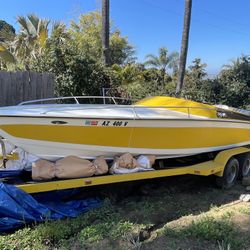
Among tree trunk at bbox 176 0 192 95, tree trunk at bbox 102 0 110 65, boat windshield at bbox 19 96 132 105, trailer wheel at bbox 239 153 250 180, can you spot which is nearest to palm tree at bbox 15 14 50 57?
tree trunk at bbox 102 0 110 65

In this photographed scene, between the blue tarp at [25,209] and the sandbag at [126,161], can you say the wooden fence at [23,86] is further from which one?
the sandbag at [126,161]

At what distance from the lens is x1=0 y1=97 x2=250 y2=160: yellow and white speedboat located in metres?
5.33

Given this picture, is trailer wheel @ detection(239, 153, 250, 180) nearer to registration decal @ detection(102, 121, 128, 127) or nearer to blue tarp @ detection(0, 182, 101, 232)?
registration decal @ detection(102, 121, 128, 127)

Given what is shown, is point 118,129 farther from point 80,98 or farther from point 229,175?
point 80,98

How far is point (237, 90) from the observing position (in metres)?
17.1

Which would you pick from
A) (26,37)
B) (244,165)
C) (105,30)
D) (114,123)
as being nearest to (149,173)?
(114,123)

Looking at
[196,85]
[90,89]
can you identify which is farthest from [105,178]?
[196,85]

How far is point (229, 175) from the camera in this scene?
24.3 feet

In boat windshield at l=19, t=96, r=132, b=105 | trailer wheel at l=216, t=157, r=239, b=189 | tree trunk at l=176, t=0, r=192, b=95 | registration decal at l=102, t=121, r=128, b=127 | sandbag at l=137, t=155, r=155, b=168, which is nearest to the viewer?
registration decal at l=102, t=121, r=128, b=127

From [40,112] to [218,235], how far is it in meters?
2.91

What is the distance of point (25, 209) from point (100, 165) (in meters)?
1.31

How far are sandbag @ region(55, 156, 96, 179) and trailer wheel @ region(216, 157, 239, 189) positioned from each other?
110 inches

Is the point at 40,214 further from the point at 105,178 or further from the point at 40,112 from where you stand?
the point at 40,112

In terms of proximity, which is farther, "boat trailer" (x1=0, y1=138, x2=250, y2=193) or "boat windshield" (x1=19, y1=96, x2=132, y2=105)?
"boat windshield" (x1=19, y1=96, x2=132, y2=105)
